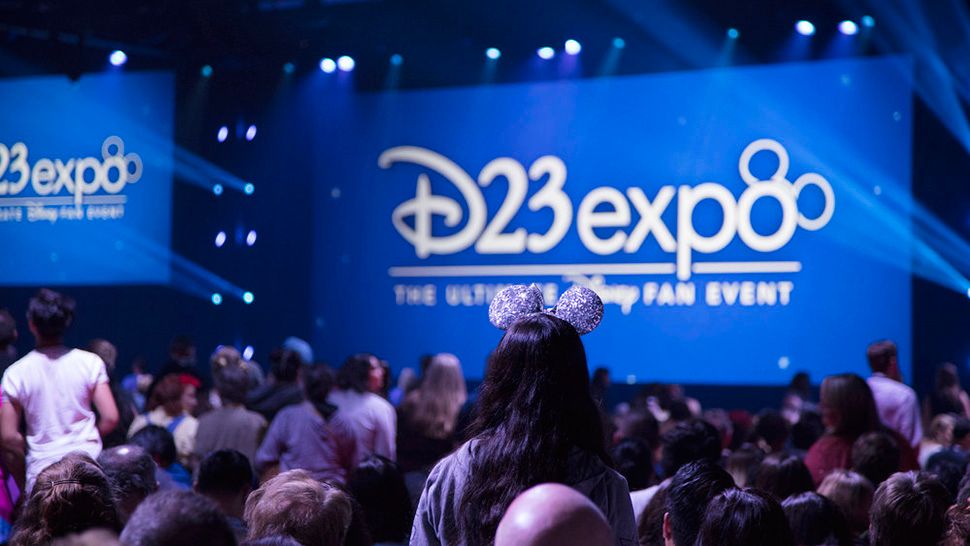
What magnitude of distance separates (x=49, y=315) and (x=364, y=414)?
1574 millimetres

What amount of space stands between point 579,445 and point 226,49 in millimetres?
9795

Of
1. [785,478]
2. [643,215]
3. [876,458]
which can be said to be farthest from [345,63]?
[785,478]

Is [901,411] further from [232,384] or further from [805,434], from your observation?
[232,384]

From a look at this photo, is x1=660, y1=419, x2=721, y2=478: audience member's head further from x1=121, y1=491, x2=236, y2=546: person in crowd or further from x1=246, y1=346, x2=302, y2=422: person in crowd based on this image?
x1=121, y1=491, x2=236, y2=546: person in crowd

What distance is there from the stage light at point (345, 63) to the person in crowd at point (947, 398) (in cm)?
605

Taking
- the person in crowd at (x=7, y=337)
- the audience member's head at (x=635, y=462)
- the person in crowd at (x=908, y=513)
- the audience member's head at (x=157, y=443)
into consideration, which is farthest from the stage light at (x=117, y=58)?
the person in crowd at (x=908, y=513)

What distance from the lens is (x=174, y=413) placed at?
5707 millimetres

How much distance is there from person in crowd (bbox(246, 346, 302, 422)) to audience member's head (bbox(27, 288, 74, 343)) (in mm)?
1541

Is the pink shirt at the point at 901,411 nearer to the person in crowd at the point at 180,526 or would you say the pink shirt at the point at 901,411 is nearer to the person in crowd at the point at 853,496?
the person in crowd at the point at 853,496

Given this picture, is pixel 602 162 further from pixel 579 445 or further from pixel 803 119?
pixel 579 445

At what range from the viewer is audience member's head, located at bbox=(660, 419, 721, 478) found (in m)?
3.74

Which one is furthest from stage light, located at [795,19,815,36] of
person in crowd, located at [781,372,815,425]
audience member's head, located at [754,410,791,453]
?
audience member's head, located at [754,410,791,453]

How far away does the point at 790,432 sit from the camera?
5.85 m

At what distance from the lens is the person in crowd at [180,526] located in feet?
3.83
